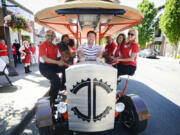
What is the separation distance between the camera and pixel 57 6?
2.01m

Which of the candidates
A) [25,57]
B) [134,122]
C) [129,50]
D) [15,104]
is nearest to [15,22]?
[25,57]

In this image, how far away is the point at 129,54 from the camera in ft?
11.1

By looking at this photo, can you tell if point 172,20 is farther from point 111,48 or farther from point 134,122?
point 134,122

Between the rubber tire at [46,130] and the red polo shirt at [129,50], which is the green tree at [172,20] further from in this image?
the rubber tire at [46,130]

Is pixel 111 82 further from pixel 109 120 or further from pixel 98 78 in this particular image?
pixel 109 120

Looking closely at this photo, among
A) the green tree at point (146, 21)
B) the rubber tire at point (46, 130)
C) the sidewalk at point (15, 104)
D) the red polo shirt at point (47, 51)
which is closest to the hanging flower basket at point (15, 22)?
the sidewalk at point (15, 104)

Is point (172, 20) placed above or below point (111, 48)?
above

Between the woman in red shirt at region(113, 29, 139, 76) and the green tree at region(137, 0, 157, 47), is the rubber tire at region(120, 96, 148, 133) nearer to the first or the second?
the woman in red shirt at region(113, 29, 139, 76)

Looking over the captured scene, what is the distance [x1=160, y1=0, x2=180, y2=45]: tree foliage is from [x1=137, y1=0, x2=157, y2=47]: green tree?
864 cm

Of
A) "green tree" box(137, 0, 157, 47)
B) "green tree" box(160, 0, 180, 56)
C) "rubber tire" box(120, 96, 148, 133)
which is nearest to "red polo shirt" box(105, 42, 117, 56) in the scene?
"rubber tire" box(120, 96, 148, 133)

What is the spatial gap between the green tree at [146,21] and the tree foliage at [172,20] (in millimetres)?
8640

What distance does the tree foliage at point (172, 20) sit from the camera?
17.4 metres

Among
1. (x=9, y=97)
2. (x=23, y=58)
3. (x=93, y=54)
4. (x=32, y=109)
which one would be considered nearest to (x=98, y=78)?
(x=93, y=54)

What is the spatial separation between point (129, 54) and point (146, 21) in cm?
2831
